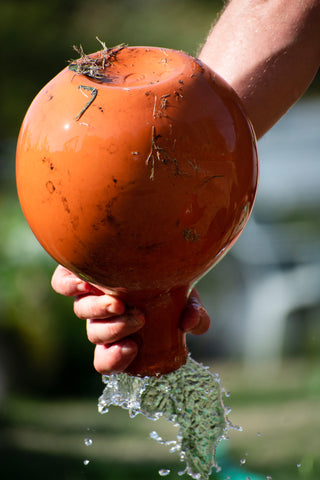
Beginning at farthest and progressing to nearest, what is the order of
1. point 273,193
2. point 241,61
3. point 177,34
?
point 177,34, point 273,193, point 241,61

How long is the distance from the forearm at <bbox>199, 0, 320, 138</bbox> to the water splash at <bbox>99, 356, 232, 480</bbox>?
2.23 feet

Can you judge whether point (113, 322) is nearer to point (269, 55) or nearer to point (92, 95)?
point (92, 95)

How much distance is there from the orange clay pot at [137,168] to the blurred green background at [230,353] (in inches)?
85.2

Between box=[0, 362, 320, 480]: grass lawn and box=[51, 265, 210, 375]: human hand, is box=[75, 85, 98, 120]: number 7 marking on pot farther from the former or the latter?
box=[0, 362, 320, 480]: grass lawn

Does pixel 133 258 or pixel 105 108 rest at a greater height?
pixel 105 108

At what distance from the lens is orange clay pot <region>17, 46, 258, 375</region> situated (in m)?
1.19

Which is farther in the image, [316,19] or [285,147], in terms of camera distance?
[285,147]

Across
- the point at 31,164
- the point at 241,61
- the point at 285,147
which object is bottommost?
the point at 31,164

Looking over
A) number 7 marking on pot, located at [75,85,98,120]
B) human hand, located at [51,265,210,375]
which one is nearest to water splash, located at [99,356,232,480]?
human hand, located at [51,265,210,375]

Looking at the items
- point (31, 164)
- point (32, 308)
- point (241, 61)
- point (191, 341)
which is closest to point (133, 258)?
point (31, 164)

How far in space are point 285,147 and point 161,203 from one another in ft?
23.5

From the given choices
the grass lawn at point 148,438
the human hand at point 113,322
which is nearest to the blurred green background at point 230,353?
the grass lawn at point 148,438

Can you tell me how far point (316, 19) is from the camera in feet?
6.00

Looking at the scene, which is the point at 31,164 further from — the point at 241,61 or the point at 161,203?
the point at 241,61
